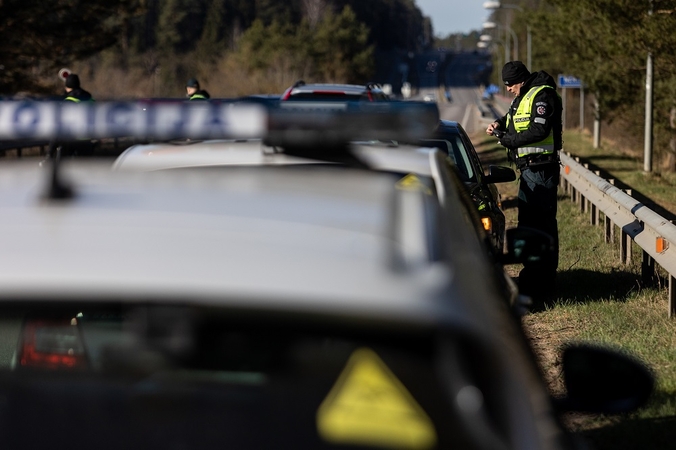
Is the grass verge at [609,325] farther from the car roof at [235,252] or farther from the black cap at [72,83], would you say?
the black cap at [72,83]

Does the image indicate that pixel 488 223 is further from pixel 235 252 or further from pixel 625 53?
pixel 625 53

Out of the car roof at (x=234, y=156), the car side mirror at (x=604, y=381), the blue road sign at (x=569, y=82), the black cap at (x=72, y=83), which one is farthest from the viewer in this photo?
the blue road sign at (x=569, y=82)

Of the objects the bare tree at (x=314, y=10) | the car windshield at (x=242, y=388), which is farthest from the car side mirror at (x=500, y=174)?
the bare tree at (x=314, y=10)

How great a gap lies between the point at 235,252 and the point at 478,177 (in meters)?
7.48

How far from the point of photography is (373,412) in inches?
70.6

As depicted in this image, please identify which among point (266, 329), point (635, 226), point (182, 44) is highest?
point (182, 44)

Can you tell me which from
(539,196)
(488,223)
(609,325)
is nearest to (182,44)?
(539,196)

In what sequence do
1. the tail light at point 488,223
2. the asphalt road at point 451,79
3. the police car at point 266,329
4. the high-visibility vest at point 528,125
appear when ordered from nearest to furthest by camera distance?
the police car at point 266,329, the tail light at point 488,223, the high-visibility vest at point 528,125, the asphalt road at point 451,79

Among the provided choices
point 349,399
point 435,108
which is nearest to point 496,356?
point 349,399

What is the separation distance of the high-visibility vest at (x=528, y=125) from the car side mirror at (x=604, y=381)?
6638 millimetres

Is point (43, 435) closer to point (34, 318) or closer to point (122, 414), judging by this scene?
point (122, 414)

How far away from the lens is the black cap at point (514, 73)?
30.3 feet

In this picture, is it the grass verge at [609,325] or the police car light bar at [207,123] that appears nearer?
the police car light bar at [207,123]

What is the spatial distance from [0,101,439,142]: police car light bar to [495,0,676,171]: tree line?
1826 cm
